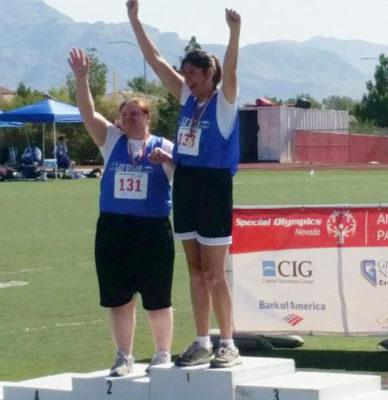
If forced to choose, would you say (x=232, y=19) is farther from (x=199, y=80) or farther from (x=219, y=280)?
(x=219, y=280)

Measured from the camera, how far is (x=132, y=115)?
9.55 m

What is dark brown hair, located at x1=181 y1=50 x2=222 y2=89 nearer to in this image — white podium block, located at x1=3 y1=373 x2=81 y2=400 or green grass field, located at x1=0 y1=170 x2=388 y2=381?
white podium block, located at x1=3 y1=373 x2=81 y2=400

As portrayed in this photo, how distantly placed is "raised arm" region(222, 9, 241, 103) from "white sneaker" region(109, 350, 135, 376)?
1754mm

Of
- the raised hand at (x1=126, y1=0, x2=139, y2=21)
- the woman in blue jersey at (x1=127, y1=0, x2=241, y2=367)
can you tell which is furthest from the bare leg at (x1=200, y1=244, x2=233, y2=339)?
the raised hand at (x1=126, y1=0, x2=139, y2=21)

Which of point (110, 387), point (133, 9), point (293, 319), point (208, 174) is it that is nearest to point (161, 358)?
point (110, 387)

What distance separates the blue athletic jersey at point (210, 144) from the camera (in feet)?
30.0

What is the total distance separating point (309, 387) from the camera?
28.2 feet

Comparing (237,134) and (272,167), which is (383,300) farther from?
(272,167)

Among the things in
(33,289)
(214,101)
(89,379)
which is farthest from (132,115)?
(33,289)

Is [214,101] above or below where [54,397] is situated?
above

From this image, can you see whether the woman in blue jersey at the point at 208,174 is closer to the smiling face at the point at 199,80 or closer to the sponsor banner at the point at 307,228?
the smiling face at the point at 199,80

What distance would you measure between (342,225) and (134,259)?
2.82m

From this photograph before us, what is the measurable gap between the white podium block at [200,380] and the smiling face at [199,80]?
1647 mm

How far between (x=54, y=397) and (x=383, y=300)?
11.0ft
